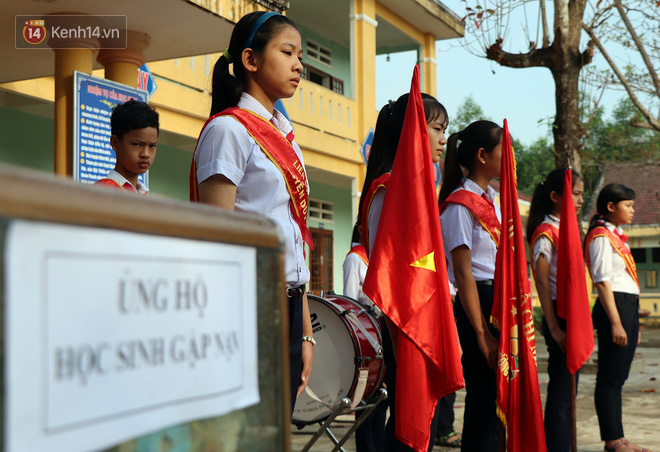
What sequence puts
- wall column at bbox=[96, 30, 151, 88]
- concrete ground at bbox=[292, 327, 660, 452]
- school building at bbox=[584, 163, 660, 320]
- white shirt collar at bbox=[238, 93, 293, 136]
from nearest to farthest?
white shirt collar at bbox=[238, 93, 293, 136] → concrete ground at bbox=[292, 327, 660, 452] → wall column at bbox=[96, 30, 151, 88] → school building at bbox=[584, 163, 660, 320]

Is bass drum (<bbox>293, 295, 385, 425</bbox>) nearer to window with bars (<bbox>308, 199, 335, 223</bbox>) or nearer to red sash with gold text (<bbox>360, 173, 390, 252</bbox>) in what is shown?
red sash with gold text (<bbox>360, 173, 390, 252</bbox>)

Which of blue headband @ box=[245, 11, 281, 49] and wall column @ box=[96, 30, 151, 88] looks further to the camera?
wall column @ box=[96, 30, 151, 88]

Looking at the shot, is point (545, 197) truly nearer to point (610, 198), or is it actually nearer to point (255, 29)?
point (610, 198)

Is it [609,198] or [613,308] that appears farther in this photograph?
[609,198]

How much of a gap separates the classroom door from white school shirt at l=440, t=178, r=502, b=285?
9733 mm

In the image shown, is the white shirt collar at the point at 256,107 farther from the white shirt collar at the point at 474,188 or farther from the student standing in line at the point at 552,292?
the student standing in line at the point at 552,292

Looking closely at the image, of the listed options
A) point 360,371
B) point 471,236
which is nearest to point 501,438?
point 360,371

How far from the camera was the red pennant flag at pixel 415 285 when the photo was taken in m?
2.68

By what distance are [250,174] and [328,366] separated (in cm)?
180

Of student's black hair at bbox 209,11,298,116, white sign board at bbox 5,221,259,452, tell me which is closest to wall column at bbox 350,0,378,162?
student's black hair at bbox 209,11,298,116

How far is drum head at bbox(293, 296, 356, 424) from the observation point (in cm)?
364

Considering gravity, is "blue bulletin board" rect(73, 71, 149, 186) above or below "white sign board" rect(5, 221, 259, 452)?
above

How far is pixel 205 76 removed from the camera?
29.1ft

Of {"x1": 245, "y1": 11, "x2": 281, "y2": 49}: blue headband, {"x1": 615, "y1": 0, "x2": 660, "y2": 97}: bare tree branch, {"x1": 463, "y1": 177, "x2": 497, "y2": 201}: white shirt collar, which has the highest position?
{"x1": 615, "y1": 0, "x2": 660, "y2": 97}: bare tree branch
